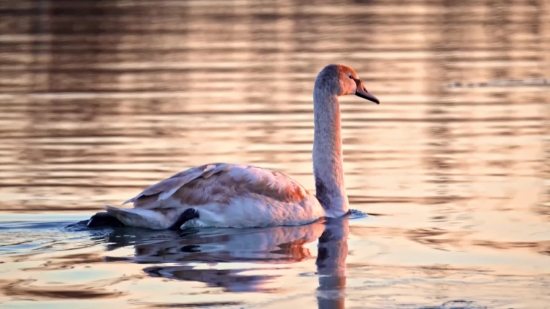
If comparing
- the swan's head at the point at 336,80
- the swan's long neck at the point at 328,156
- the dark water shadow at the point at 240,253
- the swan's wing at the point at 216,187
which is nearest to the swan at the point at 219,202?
the swan's wing at the point at 216,187

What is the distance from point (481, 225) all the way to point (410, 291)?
2.84 metres

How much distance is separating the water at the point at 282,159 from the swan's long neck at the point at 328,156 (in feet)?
1.03

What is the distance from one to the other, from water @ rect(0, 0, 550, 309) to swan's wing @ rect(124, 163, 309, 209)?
0.32m

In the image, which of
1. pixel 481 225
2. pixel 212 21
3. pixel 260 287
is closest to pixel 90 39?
pixel 212 21

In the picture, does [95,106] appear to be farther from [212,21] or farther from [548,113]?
[212,21]

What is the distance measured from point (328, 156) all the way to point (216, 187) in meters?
1.41

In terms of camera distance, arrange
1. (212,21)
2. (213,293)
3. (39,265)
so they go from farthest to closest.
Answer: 1. (212,21)
2. (39,265)
3. (213,293)

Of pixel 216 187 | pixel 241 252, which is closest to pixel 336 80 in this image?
pixel 216 187

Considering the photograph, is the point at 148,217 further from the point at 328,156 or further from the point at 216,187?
the point at 328,156

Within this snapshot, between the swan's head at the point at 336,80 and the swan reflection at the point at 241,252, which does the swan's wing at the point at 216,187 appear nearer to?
the swan reflection at the point at 241,252

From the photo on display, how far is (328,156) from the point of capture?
468 inches

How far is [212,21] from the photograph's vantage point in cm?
3597

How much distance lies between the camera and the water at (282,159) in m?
8.34

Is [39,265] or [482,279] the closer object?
[482,279]
